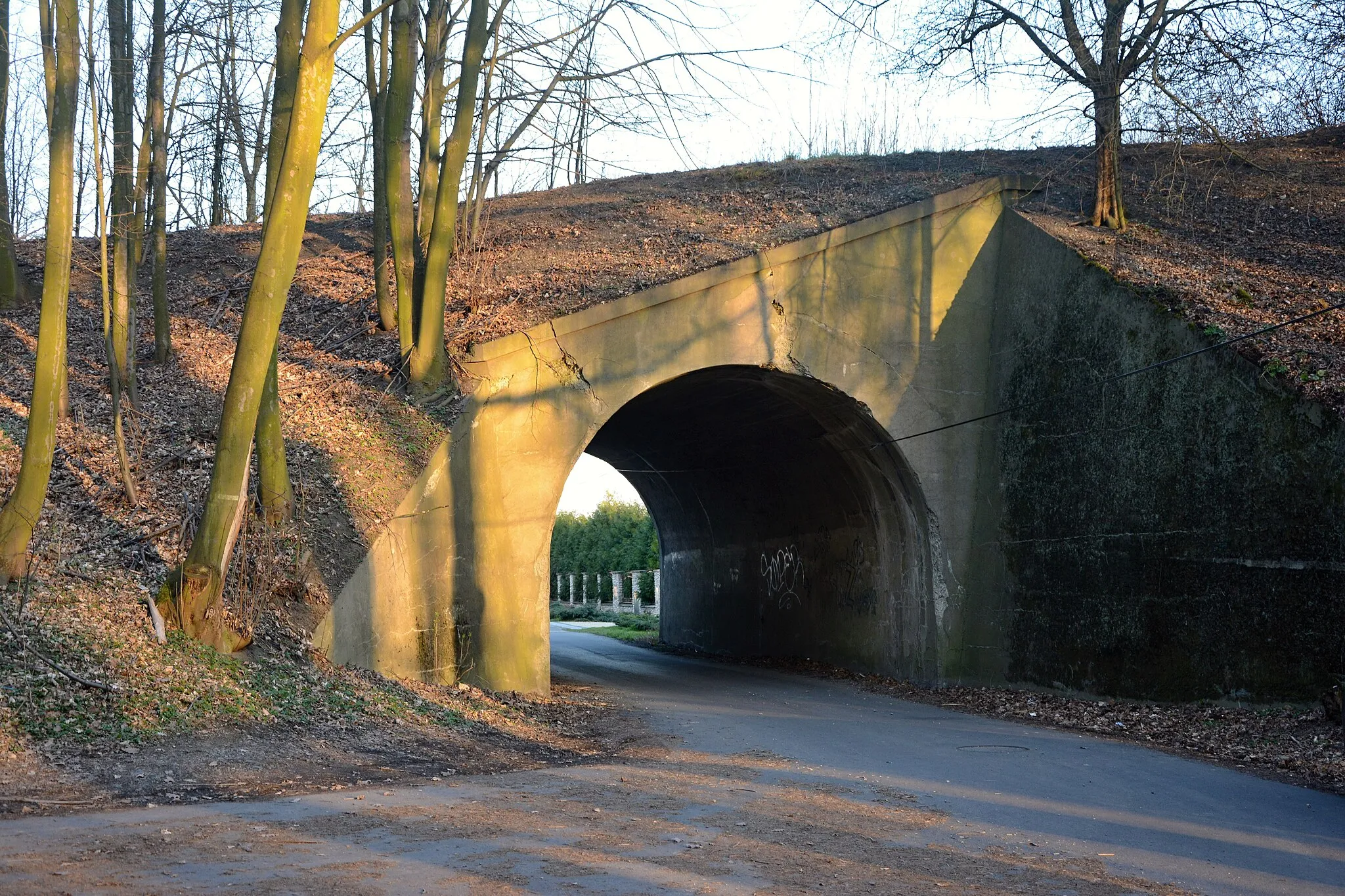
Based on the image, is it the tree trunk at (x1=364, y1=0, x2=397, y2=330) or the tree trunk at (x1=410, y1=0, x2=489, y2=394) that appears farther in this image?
the tree trunk at (x1=364, y1=0, x2=397, y2=330)

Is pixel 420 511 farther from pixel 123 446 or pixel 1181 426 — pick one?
pixel 1181 426

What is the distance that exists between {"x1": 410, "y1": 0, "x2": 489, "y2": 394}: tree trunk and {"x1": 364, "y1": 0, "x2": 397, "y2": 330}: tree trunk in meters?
2.07

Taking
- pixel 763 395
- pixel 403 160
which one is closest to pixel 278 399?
pixel 403 160

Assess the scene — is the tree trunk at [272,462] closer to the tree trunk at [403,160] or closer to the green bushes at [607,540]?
the tree trunk at [403,160]

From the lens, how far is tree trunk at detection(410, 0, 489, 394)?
1303cm

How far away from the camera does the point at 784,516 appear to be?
18859 mm

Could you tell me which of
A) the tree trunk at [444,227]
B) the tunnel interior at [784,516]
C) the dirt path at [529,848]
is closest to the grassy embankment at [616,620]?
the tunnel interior at [784,516]

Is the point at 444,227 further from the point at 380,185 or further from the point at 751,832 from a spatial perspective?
the point at 751,832

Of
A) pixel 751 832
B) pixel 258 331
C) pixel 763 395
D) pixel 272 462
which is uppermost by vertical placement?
pixel 763 395

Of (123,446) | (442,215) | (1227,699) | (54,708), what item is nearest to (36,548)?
(123,446)

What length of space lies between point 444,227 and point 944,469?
7.22 metres

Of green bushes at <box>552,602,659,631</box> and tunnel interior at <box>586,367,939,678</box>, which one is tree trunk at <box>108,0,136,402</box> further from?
green bushes at <box>552,602,659,631</box>

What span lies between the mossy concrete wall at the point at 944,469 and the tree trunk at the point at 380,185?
3.14 meters

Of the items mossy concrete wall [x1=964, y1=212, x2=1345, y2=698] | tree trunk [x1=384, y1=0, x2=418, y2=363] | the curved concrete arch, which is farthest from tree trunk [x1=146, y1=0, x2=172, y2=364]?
mossy concrete wall [x1=964, y1=212, x2=1345, y2=698]
